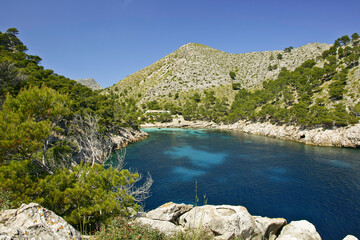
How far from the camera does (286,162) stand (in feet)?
126

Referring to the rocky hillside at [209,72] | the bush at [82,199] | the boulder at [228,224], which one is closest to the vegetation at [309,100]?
the rocky hillside at [209,72]

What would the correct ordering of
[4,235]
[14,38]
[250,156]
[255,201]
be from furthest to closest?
[14,38] < [250,156] < [255,201] < [4,235]

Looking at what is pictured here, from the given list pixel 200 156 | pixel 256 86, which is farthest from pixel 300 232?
pixel 256 86

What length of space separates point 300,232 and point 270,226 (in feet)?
7.26

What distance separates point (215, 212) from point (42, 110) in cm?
1551

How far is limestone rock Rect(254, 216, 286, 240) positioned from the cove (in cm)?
455

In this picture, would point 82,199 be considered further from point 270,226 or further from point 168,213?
point 270,226

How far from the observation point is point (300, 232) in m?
12.4

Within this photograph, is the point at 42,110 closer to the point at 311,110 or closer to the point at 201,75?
the point at 311,110

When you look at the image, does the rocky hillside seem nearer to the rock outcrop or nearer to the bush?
the rock outcrop

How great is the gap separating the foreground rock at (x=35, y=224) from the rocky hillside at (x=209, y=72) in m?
138

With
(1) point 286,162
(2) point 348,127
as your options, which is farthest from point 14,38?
(2) point 348,127

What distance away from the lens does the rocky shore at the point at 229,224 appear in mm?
12109

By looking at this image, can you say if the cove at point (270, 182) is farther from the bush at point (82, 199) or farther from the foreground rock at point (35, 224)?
the foreground rock at point (35, 224)
